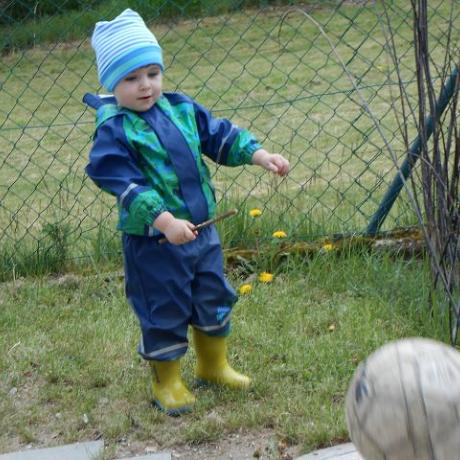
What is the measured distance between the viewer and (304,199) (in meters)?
6.25

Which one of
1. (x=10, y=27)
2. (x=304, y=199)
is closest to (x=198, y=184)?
(x=304, y=199)

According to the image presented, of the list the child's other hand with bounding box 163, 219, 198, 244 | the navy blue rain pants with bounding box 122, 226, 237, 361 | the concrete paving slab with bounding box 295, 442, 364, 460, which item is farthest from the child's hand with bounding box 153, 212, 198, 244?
Answer: the concrete paving slab with bounding box 295, 442, 364, 460

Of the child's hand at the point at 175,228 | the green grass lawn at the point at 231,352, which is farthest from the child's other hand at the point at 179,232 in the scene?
the green grass lawn at the point at 231,352

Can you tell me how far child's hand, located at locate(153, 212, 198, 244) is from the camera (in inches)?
138

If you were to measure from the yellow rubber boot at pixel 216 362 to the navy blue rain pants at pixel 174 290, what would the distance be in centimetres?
6

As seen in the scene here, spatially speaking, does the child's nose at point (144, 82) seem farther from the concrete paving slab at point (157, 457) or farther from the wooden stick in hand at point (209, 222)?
the concrete paving slab at point (157, 457)

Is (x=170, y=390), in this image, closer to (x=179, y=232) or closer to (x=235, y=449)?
(x=235, y=449)

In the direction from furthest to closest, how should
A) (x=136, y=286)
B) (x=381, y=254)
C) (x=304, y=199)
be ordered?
(x=304, y=199), (x=381, y=254), (x=136, y=286)

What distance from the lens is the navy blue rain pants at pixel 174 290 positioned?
3771 millimetres

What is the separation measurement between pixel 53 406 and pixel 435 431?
77.6 inches

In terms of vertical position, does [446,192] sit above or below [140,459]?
above

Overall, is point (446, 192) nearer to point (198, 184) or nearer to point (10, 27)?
point (198, 184)

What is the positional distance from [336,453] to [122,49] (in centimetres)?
152

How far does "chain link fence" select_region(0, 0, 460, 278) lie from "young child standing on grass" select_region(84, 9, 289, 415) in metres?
0.59
